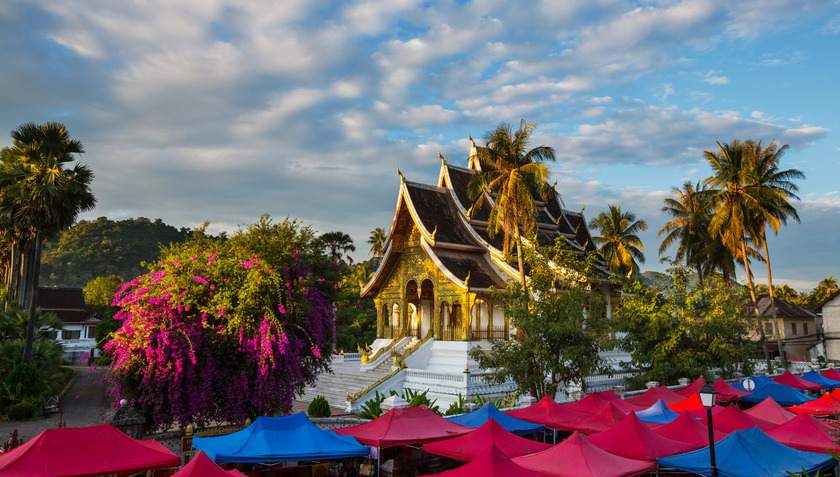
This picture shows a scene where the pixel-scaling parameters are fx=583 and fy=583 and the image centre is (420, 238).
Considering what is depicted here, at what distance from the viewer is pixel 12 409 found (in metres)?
18.9

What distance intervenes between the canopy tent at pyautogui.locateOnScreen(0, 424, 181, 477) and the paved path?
5618 mm

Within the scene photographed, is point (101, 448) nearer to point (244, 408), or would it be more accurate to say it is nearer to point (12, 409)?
point (244, 408)

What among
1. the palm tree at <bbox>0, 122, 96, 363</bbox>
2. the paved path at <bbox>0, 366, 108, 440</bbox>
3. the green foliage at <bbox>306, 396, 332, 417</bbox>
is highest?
the palm tree at <bbox>0, 122, 96, 363</bbox>

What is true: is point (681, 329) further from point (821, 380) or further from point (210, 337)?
point (210, 337)

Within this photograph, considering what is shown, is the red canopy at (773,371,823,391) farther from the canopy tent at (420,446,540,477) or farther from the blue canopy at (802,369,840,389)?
the canopy tent at (420,446,540,477)

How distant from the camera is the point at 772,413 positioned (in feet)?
43.5

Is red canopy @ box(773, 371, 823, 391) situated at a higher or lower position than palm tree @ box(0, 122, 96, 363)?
lower

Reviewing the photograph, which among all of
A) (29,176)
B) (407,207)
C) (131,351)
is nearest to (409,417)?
(131,351)

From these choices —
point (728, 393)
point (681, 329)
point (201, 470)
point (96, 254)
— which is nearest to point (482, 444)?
point (201, 470)

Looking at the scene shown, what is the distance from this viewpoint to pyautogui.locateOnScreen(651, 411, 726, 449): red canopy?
10786 millimetres

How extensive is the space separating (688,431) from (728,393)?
801 centimetres

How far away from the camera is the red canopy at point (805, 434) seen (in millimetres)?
10133

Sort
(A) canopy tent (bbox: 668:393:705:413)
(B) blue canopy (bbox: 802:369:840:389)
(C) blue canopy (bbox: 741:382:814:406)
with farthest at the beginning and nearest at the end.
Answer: (B) blue canopy (bbox: 802:369:840:389) → (C) blue canopy (bbox: 741:382:814:406) → (A) canopy tent (bbox: 668:393:705:413)

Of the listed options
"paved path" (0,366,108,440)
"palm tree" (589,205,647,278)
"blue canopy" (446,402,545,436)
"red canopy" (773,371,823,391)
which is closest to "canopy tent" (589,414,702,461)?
"blue canopy" (446,402,545,436)
